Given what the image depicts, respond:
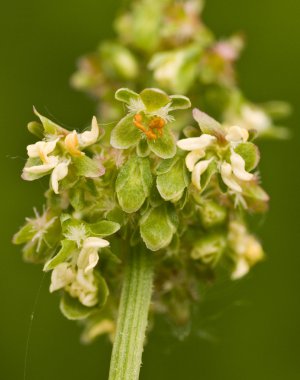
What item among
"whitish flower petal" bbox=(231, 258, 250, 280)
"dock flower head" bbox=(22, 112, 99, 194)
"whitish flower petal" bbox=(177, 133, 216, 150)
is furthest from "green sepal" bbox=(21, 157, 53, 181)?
"whitish flower petal" bbox=(231, 258, 250, 280)

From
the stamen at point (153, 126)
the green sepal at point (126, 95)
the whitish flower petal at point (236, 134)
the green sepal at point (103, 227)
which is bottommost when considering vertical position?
the green sepal at point (103, 227)

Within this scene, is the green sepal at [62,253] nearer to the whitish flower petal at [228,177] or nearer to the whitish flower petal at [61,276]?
the whitish flower petal at [61,276]

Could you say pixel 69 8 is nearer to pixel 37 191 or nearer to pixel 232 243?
pixel 37 191

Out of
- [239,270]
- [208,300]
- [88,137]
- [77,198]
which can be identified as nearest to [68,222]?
[77,198]

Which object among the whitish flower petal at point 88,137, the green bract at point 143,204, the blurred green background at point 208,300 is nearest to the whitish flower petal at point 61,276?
the green bract at point 143,204

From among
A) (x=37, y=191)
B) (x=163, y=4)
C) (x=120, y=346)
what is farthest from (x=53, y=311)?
(x=120, y=346)

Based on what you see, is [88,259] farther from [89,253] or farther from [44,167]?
[44,167]

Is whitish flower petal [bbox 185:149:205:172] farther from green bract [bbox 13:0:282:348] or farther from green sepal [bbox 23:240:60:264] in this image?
green sepal [bbox 23:240:60:264]
